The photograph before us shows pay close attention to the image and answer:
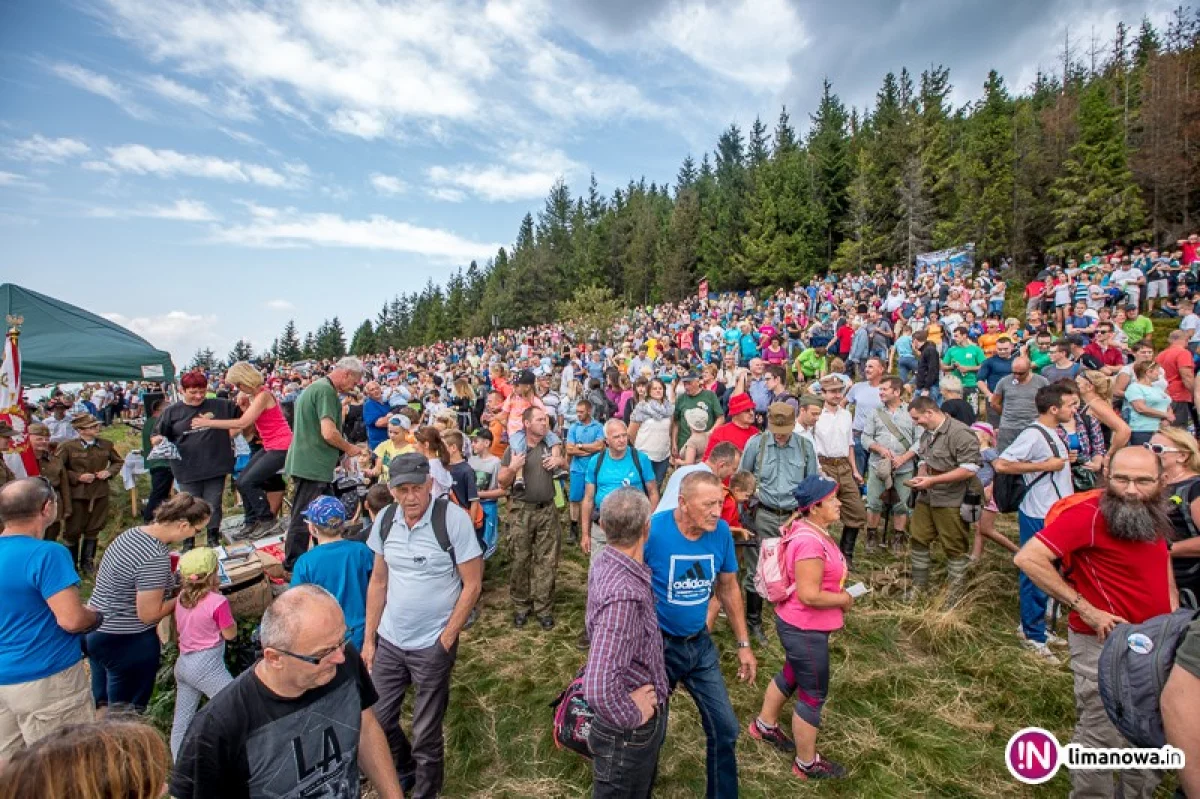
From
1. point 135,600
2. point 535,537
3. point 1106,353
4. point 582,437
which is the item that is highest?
point 1106,353

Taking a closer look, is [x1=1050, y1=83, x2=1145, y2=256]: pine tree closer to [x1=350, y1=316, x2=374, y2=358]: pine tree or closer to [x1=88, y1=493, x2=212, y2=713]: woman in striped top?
[x1=88, y1=493, x2=212, y2=713]: woman in striped top

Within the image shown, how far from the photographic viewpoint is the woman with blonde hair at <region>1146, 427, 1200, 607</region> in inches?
125

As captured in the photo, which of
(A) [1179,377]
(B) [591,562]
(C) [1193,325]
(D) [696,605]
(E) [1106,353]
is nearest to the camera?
(D) [696,605]

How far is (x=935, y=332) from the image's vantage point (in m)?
11.5

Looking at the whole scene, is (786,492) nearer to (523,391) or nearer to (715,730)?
(715,730)

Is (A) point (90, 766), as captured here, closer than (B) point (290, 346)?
Yes

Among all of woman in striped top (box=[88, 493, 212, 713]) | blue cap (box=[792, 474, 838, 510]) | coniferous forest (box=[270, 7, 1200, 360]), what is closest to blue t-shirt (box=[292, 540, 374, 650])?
woman in striped top (box=[88, 493, 212, 713])

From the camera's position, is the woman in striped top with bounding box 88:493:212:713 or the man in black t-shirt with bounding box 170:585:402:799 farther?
the woman in striped top with bounding box 88:493:212:713

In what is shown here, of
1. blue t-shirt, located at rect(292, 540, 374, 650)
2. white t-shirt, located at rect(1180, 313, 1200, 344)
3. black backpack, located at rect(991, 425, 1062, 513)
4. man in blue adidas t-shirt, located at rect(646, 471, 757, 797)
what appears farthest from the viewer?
white t-shirt, located at rect(1180, 313, 1200, 344)

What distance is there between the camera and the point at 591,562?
369 centimetres

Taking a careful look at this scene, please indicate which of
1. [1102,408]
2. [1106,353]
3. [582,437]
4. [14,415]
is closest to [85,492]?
[14,415]

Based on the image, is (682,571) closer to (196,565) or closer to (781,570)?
(781,570)

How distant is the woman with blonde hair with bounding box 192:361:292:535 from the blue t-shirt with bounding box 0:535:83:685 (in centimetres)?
267

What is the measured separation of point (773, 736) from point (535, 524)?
2.71m
